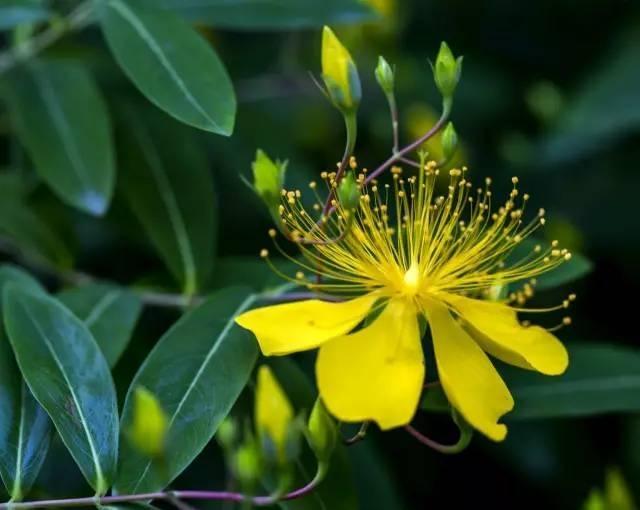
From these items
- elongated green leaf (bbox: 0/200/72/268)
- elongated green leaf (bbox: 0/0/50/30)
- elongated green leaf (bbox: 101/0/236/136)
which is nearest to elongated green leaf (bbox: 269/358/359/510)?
elongated green leaf (bbox: 101/0/236/136)

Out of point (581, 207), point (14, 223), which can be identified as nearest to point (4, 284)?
point (14, 223)

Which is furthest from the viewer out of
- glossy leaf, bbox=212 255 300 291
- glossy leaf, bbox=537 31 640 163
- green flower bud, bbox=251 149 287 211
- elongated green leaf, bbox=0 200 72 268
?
glossy leaf, bbox=537 31 640 163

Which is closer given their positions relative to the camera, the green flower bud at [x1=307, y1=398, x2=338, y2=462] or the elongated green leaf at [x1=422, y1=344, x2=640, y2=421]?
the green flower bud at [x1=307, y1=398, x2=338, y2=462]

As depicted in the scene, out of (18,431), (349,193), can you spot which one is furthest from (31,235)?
(349,193)

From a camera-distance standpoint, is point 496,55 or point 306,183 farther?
point 496,55

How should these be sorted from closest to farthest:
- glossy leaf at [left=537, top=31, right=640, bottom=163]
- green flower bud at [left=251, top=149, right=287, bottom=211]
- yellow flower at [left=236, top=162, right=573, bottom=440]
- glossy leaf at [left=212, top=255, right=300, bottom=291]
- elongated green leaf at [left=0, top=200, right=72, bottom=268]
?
1. yellow flower at [left=236, top=162, right=573, bottom=440]
2. green flower bud at [left=251, top=149, right=287, bottom=211]
3. glossy leaf at [left=212, top=255, right=300, bottom=291]
4. elongated green leaf at [left=0, top=200, right=72, bottom=268]
5. glossy leaf at [left=537, top=31, right=640, bottom=163]

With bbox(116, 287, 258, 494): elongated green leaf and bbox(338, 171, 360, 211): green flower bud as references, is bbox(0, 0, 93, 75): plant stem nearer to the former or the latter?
bbox(116, 287, 258, 494): elongated green leaf

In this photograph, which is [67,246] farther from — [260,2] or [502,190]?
[502,190]
